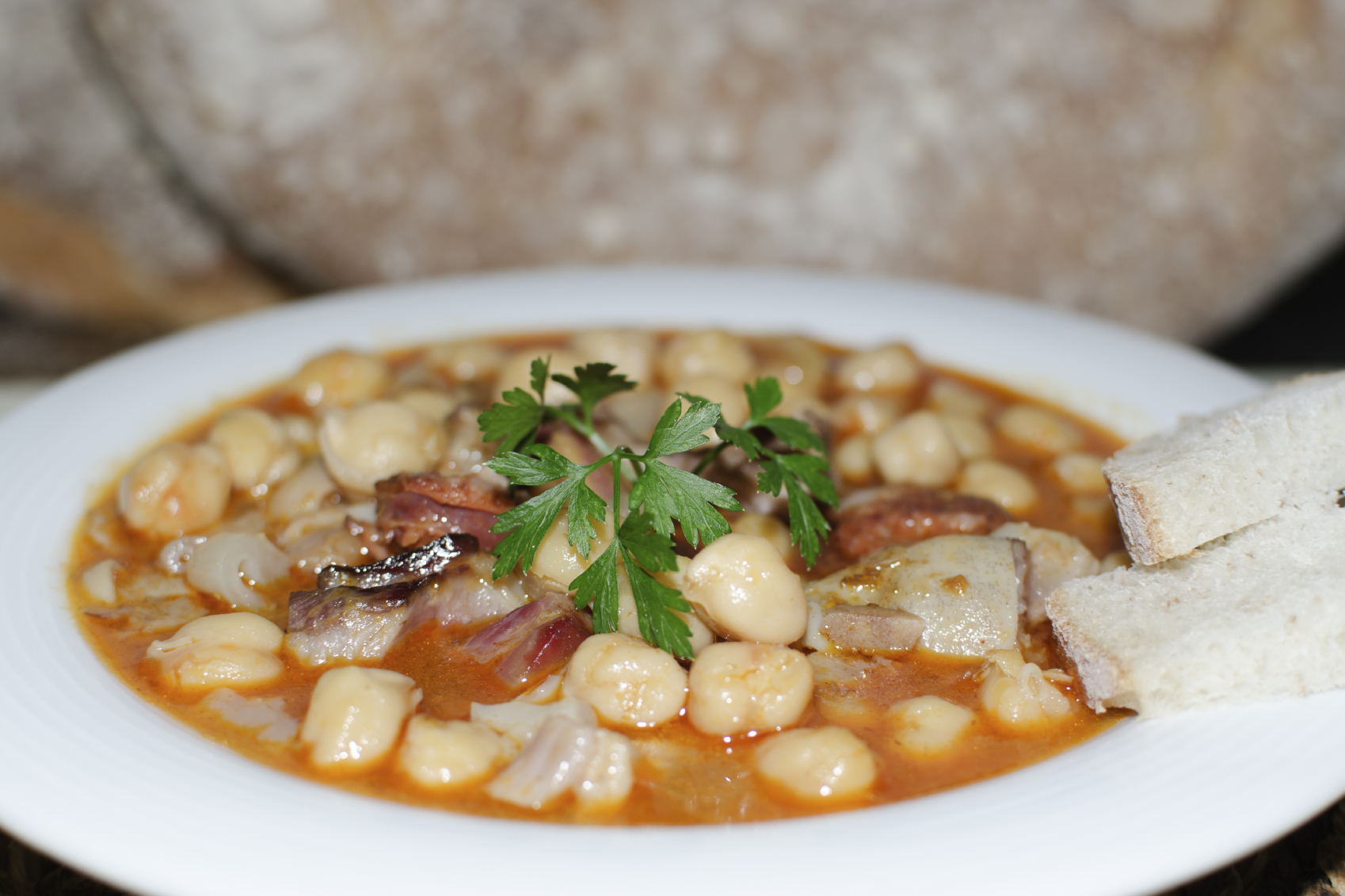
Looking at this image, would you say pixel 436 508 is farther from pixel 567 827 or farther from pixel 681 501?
pixel 567 827

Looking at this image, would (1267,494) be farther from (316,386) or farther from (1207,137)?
(1207,137)

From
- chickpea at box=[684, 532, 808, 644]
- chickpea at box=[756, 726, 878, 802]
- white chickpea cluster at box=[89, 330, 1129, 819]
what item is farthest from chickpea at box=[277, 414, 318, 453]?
chickpea at box=[756, 726, 878, 802]

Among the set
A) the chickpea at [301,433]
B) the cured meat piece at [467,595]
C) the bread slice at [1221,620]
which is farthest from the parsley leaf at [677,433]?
the chickpea at [301,433]

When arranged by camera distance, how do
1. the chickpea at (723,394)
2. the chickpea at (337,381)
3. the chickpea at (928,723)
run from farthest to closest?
the chickpea at (337,381)
the chickpea at (723,394)
the chickpea at (928,723)

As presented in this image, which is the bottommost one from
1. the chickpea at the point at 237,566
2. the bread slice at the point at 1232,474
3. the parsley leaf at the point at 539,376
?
the chickpea at the point at 237,566

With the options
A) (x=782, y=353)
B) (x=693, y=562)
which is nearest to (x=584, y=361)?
(x=782, y=353)

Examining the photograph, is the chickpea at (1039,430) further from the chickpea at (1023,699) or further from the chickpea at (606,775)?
the chickpea at (606,775)

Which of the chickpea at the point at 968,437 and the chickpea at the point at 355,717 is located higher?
the chickpea at the point at 355,717
